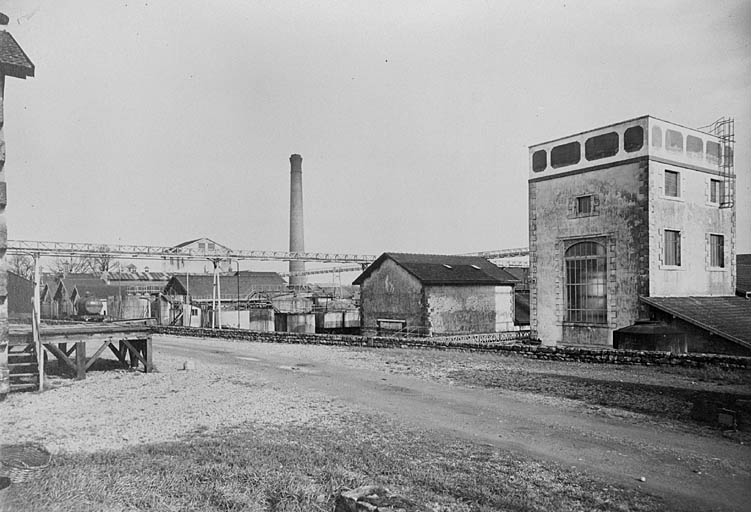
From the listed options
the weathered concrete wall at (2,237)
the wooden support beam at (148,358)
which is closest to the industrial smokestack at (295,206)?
the wooden support beam at (148,358)

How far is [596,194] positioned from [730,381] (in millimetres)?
9886

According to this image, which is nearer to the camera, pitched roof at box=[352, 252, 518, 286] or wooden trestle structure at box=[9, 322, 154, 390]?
wooden trestle structure at box=[9, 322, 154, 390]

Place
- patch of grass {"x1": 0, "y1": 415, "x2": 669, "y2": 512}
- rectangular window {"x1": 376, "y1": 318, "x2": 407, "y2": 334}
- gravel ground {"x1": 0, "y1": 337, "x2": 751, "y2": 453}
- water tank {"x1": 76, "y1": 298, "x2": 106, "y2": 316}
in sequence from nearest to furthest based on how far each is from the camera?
patch of grass {"x1": 0, "y1": 415, "x2": 669, "y2": 512} < gravel ground {"x1": 0, "y1": 337, "x2": 751, "y2": 453} < rectangular window {"x1": 376, "y1": 318, "x2": 407, "y2": 334} < water tank {"x1": 76, "y1": 298, "x2": 106, "y2": 316}

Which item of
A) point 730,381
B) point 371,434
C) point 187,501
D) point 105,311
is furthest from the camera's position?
point 105,311

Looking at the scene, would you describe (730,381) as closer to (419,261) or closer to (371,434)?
(371,434)

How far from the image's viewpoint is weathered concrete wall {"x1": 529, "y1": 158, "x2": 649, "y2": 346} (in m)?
19.2

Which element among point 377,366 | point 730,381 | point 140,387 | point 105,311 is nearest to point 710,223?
point 730,381

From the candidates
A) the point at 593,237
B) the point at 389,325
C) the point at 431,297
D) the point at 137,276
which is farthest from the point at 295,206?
the point at 593,237

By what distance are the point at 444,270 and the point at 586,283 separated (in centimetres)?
1174

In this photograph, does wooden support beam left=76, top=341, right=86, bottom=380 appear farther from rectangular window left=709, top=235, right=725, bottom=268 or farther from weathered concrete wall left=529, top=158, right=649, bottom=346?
rectangular window left=709, top=235, right=725, bottom=268

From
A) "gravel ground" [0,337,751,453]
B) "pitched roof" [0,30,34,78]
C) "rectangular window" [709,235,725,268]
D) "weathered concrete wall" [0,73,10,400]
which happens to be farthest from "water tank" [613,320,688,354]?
"pitched roof" [0,30,34,78]

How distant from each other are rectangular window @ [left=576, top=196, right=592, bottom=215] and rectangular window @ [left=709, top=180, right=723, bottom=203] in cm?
502

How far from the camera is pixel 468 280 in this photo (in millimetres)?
31109

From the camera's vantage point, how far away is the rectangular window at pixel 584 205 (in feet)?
68.7
